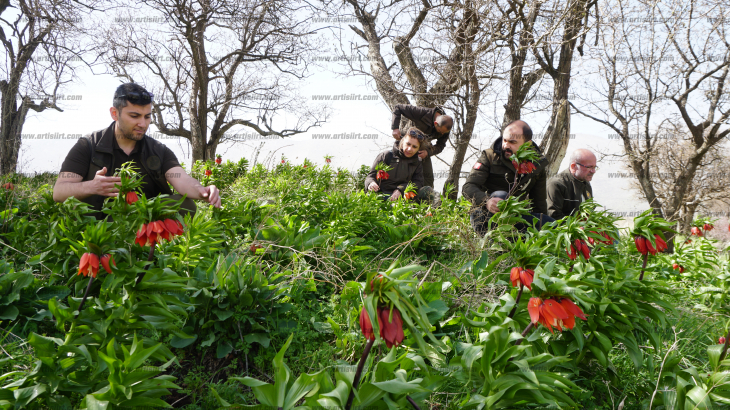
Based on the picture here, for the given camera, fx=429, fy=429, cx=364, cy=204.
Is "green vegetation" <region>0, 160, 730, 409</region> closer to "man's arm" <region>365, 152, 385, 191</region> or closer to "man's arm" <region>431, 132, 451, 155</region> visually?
"man's arm" <region>365, 152, 385, 191</region>

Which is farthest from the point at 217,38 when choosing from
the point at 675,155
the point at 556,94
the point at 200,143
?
the point at 675,155

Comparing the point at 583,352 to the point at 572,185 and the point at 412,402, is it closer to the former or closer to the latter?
the point at 412,402

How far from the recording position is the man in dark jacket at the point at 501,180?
427 centimetres

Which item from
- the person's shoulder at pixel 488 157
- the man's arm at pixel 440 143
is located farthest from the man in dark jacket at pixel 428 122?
the person's shoulder at pixel 488 157

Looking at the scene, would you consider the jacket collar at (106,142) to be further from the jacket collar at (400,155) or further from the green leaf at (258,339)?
the jacket collar at (400,155)

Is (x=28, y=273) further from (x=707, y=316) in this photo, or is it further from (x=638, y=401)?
(x=707, y=316)

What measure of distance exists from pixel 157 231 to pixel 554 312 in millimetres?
1488

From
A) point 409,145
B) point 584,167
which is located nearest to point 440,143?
point 409,145

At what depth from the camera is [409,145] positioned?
566 centimetres

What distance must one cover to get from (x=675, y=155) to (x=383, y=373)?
1539cm

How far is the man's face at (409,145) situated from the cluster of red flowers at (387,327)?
472 cm

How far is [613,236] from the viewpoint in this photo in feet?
7.30

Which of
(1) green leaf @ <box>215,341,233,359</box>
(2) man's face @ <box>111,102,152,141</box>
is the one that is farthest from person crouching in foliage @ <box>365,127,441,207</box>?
(1) green leaf @ <box>215,341,233,359</box>

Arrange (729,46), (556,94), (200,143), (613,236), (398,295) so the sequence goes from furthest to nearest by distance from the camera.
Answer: (200,143)
(729,46)
(556,94)
(613,236)
(398,295)
